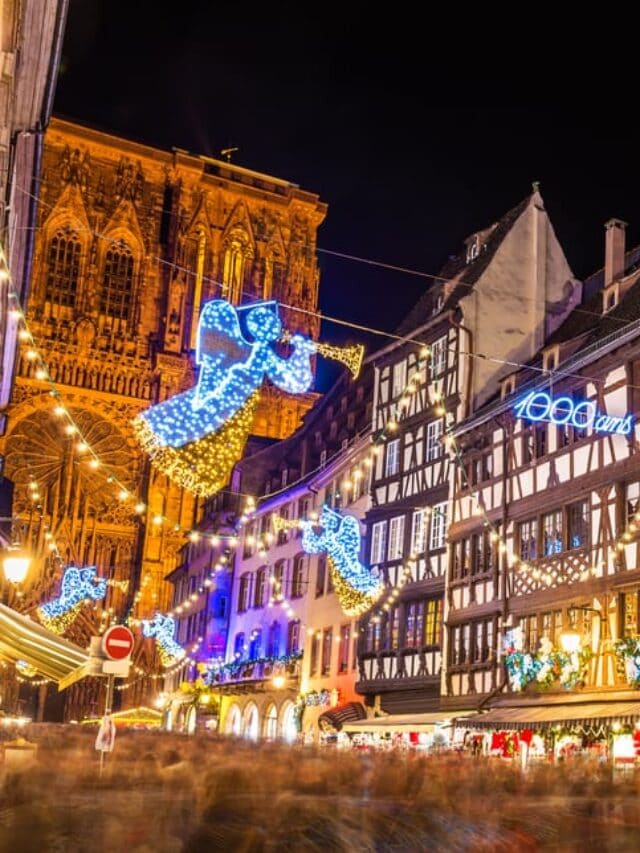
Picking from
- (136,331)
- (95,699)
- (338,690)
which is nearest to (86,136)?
(136,331)

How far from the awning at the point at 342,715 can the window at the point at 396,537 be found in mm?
4572

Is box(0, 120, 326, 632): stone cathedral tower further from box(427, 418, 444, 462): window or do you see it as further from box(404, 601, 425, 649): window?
box(404, 601, 425, 649): window

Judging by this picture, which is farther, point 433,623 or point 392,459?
point 392,459

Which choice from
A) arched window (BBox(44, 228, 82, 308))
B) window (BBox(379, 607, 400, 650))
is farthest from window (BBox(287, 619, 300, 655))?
arched window (BBox(44, 228, 82, 308))

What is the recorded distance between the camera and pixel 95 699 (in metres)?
57.5

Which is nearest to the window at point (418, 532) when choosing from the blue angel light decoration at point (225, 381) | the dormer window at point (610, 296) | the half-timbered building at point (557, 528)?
the half-timbered building at point (557, 528)

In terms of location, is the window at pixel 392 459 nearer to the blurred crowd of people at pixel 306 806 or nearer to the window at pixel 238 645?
the window at pixel 238 645

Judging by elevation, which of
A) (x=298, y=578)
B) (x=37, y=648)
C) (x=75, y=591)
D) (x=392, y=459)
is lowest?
(x=37, y=648)

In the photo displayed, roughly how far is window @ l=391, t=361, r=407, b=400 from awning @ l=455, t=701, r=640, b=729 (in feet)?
37.0

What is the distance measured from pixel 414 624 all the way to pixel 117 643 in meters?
18.3

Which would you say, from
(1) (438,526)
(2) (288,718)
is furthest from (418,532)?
(2) (288,718)

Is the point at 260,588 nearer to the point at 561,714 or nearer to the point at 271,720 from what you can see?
the point at 271,720

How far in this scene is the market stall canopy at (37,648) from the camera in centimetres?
1290

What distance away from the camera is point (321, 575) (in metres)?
37.5
